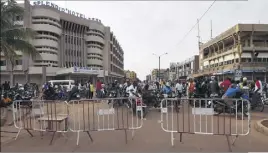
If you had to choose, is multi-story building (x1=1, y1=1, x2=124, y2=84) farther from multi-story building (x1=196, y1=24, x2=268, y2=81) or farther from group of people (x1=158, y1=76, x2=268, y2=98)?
group of people (x1=158, y1=76, x2=268, y2=98)

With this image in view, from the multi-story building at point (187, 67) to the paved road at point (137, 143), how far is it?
84905 mm

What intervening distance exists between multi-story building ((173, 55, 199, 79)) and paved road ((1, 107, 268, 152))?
279 feet

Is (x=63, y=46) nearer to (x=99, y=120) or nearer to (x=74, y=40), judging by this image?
(x=74, y=40)

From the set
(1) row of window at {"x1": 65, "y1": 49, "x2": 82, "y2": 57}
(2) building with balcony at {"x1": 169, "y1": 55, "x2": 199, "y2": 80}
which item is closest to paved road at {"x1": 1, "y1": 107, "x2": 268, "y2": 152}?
(1) row of window at {"x1": 65, "y1": 49, "x2": 82, "y2": 57}

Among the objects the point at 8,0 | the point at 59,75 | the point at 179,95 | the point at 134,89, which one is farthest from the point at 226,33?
the point at 8,0

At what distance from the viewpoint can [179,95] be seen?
18797 millimetres

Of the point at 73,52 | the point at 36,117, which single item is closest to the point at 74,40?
the point at 73,52

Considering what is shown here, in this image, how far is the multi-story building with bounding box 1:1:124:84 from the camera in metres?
65.2

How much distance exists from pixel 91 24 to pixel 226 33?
1501 inches

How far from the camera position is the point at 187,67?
353 feet

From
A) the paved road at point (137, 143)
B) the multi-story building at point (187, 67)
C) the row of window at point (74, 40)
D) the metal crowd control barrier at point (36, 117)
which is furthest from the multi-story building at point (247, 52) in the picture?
the metal crowd control barrier at point (36, 117)

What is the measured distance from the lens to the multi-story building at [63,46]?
65188mm

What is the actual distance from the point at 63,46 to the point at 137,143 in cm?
7411

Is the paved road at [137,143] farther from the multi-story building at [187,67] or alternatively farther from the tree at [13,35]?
the multi-story building at [187,67]
